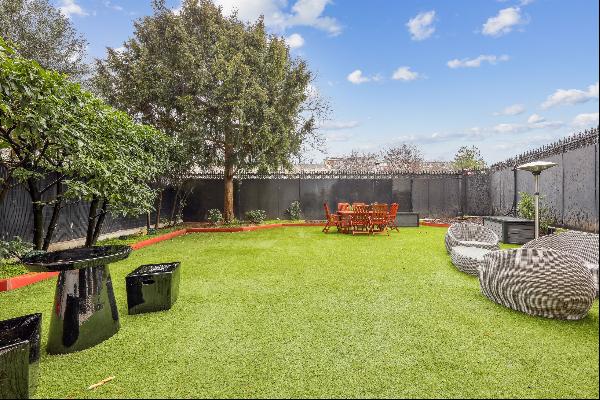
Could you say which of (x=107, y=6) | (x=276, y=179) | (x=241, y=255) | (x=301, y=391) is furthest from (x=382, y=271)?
(x=107, y=6)

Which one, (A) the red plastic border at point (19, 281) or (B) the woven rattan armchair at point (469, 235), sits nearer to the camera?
(A) the red plastic border at point (19, 281)

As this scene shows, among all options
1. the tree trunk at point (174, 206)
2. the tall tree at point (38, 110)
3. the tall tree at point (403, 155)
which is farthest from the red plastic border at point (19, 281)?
the tall tree at point (403, 155)

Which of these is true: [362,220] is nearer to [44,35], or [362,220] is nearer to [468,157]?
[44,35]

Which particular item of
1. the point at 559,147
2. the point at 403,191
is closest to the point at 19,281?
the point at 559,147

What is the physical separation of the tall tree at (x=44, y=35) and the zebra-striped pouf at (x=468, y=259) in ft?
54.4

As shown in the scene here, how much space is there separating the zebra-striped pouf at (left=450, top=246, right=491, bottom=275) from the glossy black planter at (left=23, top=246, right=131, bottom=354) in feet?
14.8

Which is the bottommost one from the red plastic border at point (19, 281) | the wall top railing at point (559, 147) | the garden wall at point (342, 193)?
the red plastic border at point (19, 281)

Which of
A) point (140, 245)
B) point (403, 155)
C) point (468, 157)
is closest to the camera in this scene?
point (140, 245)

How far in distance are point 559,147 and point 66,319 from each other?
10.7m

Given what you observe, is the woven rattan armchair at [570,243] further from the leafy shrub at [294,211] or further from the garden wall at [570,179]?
the leafy shrub at [294,211]

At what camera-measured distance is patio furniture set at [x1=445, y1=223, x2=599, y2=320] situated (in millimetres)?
2994

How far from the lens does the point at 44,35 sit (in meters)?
14.0

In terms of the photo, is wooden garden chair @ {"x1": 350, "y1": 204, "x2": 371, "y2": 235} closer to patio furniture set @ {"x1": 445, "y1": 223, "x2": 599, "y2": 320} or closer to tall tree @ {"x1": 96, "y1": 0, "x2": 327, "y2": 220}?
tall tree @ {"x1": 96, "y1": 0, "x2": 327, "y2": 220}

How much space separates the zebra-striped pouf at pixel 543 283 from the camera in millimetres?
2998
